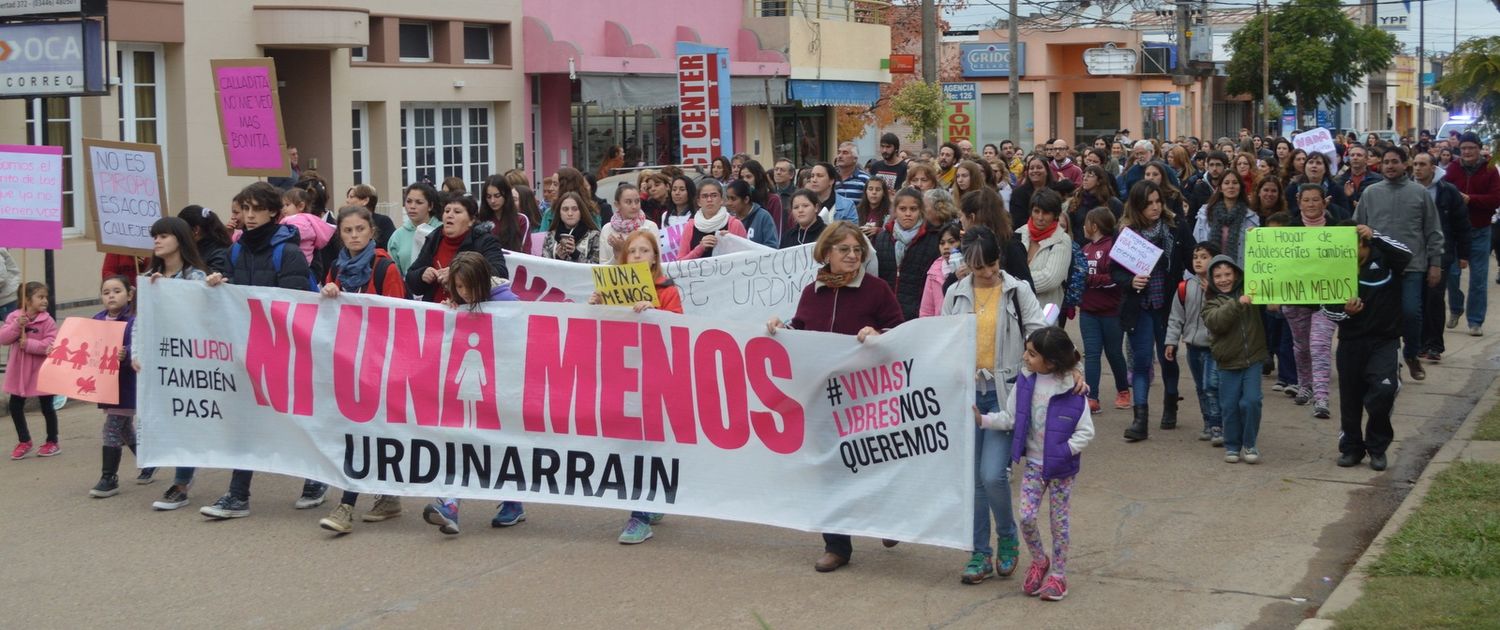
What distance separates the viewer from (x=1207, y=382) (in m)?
10.3

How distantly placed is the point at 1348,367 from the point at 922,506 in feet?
12.2

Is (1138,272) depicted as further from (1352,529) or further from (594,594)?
(594,594)

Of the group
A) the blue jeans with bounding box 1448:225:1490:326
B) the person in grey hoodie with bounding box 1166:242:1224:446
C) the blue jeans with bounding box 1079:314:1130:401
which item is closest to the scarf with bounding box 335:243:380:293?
the blue jeans with bounding box 1079:314:1130:401

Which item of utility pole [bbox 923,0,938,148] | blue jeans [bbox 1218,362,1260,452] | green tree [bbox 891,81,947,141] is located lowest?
blue jeans [bbox 1218,362,1260,452]

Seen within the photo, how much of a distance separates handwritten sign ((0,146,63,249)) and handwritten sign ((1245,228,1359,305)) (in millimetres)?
8530

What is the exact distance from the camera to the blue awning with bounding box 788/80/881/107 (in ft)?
114

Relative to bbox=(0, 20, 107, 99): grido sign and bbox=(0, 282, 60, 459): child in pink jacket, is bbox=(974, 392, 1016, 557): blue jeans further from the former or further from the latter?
bbox=(0, 20, 107, 99): grido sign

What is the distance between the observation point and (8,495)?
9195 mm

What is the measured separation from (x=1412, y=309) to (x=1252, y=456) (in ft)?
10.9

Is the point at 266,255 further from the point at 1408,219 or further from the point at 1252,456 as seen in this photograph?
the point at 1408,219

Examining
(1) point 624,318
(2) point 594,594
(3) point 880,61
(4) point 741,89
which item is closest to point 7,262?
(1) point 624,318

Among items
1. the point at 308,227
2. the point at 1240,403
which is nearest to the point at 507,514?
the point at 308,227

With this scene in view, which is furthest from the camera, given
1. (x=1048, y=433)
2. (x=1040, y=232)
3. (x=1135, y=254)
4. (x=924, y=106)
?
(x=924, y=106)

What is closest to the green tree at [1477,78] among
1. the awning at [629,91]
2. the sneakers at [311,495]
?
the sneakers at [311,495]
